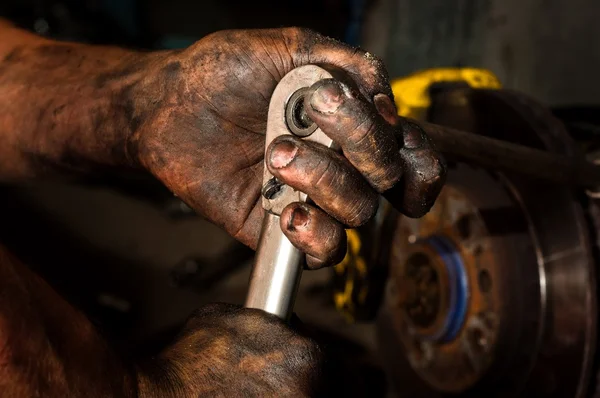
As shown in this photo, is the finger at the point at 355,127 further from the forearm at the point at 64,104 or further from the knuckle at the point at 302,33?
the forearm at the point at 64,104

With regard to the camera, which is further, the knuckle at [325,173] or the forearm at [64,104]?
the forearm at [64,104]

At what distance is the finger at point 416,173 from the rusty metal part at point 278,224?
4.4 inches

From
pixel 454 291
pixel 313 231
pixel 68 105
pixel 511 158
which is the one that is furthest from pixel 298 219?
pixel 454 291

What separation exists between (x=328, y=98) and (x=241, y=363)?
0.26m

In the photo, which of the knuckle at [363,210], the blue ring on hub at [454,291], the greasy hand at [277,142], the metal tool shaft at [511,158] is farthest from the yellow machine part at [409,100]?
the knuckle at [363,210]

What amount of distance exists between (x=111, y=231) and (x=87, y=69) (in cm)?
142

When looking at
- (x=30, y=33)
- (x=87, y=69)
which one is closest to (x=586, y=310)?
(x=87, y=69)

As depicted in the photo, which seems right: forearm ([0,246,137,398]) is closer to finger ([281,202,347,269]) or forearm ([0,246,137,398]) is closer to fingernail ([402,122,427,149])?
finger ([281,202,347,269])

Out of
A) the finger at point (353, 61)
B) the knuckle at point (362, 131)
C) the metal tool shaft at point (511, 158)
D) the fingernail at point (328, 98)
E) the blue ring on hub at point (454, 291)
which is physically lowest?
the blue ring on hub at point (454, 291)

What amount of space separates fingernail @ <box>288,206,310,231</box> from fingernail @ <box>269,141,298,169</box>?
5 centimetres

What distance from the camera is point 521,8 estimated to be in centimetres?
162

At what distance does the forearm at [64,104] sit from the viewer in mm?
780

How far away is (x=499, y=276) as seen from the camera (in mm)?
928

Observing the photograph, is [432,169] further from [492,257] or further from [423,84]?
[423,84]
